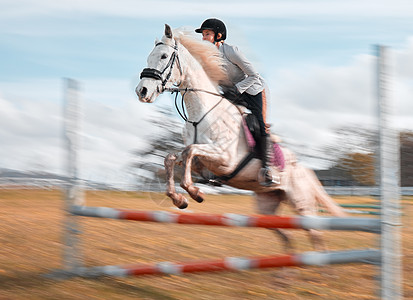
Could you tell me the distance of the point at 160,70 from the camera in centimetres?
391

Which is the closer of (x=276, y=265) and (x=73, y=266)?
(x=276, y=265)

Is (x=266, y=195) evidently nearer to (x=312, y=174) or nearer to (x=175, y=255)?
(x=312, y=174)

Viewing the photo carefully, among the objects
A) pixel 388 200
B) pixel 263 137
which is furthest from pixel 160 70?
pixel 388 200

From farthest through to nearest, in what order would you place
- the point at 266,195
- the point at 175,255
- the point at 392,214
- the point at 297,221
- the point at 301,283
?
the point at 175,255, the point at 266,195, the point at 301,283, the point at 297,221, the point at 392,214

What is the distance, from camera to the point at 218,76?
4.42 m

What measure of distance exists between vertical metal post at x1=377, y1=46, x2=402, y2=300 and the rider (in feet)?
5.04

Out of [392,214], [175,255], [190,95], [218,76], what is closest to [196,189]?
[190,95]

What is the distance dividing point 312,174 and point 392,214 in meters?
2.27

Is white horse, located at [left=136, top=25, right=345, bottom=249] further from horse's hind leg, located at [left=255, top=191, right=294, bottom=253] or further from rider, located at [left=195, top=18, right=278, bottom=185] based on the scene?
horse's hind leg, located at [left=255, top=191, right=294, bottom=253]

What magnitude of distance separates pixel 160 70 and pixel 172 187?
0.87 m

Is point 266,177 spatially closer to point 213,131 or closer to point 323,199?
point 213,131

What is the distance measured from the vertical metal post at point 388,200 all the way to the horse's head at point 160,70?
1.65 m

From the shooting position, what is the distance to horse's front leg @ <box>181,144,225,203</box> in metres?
3.70

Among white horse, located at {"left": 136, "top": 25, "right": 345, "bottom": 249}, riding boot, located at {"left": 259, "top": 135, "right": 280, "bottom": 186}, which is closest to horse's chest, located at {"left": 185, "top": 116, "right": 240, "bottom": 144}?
white horse, located at {"left": 136, "top": 25, "right": 345, "bottom": 249}
